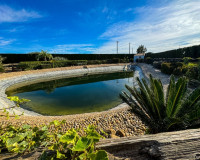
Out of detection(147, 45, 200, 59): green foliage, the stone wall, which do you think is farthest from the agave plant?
detection(147, 45, 200, 59): green foliage

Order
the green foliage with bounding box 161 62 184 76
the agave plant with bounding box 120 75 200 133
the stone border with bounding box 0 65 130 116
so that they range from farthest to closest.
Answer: the stone border with bounding box 0 65 130 116
the green foliage with bounding box 161 62 184 76
the agave plant with bounding box 120 75 200 133

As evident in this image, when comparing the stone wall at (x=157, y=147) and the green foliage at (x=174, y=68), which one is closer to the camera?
the stone wall at (x=157, y=147)

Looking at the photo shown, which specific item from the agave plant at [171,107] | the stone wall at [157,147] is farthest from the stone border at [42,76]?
the stone wall at [157,147]

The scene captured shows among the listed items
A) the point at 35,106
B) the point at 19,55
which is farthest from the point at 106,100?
the point at 19,55

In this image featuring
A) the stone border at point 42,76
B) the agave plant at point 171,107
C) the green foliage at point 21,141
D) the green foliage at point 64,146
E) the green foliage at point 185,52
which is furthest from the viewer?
the green foliage at point 185,52

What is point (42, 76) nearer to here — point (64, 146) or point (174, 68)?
point (174, 68)

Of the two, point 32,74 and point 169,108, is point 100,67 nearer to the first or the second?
point 32,74

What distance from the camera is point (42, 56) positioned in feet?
85.4

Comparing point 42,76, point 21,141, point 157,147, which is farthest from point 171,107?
point 42,76

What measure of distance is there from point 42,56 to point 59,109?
24.2m

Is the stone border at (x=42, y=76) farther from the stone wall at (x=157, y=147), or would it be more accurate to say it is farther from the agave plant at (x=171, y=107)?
the stone wall at (x=157, y=147)

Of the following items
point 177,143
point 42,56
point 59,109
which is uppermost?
point 42,56

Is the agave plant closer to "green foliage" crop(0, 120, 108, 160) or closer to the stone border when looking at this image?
"green foliage" crop(0, 120, 108, 160)

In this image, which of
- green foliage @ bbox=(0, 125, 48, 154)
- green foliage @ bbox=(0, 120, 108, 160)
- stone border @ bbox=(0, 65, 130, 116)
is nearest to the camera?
green foliage @ bbox=(0, 120, 108, 160)
